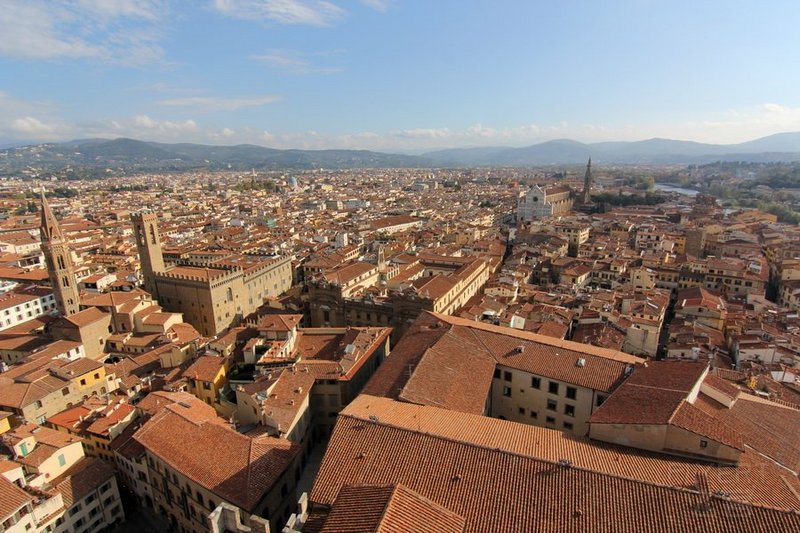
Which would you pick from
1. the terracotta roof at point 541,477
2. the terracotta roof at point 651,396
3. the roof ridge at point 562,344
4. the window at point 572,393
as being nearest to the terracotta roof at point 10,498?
the terracotta roof at point 541,477

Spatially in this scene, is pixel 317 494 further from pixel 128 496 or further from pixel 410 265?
pixel 410 265

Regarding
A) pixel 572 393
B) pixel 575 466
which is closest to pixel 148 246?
pixel 572 393

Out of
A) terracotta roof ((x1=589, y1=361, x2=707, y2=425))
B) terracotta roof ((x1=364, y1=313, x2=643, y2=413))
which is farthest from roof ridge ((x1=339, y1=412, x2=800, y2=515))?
terracotta roof ((x1=589, y1=361, x2=707, y2=425))

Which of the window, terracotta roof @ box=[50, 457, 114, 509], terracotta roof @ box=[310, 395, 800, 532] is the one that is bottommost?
terracotta roof @ box=[50, 457, 114, 509]

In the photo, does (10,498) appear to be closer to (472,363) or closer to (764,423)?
(472,363)

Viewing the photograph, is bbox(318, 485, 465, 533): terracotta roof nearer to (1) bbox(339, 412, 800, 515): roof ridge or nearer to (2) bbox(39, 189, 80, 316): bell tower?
(1) bbox(339, 412, 800, 515): roof ridge

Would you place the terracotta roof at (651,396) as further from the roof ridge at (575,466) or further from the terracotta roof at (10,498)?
the terracotta roof at (10,498)
